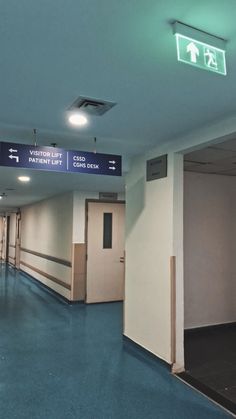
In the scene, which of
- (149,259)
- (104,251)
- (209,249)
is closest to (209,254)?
(209,249)

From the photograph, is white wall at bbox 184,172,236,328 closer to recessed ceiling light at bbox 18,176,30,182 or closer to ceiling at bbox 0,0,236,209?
ceiling at bbox 0,0,236,209

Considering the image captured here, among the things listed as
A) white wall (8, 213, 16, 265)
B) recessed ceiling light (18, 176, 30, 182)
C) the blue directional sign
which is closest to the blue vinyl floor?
the blue directional sign

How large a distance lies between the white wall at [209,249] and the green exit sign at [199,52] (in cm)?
317

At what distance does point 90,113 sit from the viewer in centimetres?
281

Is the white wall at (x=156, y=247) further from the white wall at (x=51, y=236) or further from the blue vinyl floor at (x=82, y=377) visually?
the white wall at (x=51, y=236)

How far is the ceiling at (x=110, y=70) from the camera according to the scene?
1.54 metres

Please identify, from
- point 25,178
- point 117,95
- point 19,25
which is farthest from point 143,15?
point 25,178

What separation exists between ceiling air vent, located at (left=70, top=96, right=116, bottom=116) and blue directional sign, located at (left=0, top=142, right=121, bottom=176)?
72 cm

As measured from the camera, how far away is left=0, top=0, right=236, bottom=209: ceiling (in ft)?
5.05

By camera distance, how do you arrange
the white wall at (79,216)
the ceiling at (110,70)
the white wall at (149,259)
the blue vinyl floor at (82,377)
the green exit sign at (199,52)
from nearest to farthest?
the ceiling at (110,70) < the green exit sign at (199,52) < the blue vinyl floor at (82,377) < the white wall at (149,259) < the white wall at (79,216)

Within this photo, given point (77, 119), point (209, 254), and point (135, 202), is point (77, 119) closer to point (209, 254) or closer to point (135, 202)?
point (135, 202)

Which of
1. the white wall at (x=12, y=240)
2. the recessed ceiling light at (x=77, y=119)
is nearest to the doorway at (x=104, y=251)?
the recessed ceiling light at (x=77, y=119)

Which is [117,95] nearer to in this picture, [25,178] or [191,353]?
[191,353]

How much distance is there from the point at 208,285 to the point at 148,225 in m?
1.63
